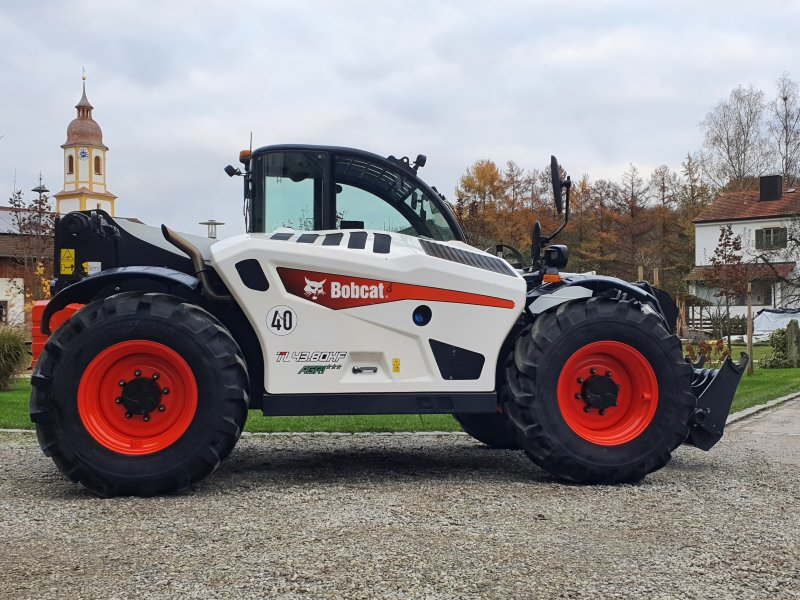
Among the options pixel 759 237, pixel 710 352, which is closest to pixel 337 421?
pixel 710 352

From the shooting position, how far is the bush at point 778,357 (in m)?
23.1

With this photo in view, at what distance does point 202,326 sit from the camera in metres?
5.94

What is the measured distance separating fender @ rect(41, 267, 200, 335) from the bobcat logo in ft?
2.45

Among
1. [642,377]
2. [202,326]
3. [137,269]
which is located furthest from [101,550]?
[642,377]

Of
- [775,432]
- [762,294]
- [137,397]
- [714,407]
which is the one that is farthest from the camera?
[762,294]

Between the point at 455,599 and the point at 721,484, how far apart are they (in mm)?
3367

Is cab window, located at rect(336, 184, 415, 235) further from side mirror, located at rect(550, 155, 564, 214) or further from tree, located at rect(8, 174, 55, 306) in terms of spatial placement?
tree, located at rect(8, 174, 55, 306)

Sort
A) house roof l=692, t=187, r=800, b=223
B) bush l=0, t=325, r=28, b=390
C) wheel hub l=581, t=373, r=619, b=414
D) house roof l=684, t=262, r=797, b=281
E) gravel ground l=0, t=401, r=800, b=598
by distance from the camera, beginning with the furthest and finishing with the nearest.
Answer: house roof l=692, t=187, r=800, b=223, house roof l=684, t=262, r=797, b=281, bush l=0, t=325, r=28, b=390, wheel hub l=581, t=373, r=619, b=414, gravel ground l=0, t=401, r=800, b=598

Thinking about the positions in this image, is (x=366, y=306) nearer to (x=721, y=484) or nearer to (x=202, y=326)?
(x=202, y=326)

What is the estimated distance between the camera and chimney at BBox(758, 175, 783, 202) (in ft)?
180

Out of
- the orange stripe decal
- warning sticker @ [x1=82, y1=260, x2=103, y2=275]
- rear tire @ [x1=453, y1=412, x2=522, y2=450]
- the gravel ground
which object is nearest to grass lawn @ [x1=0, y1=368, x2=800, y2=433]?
rear tire @ [x1=453, y1=412, x2=522, y2=450]

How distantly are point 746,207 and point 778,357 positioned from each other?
3490 centimetres

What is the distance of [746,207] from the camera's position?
55.6 m

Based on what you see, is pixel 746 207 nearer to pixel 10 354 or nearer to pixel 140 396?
pixel 10 354
